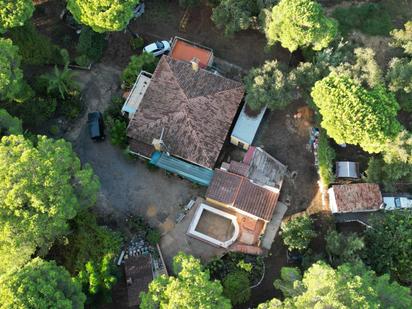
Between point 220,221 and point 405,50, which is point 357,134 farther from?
point 220,221

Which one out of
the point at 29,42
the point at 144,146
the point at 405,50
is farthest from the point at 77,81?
the point at 405,50

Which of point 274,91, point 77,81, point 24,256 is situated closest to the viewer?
point 24,256

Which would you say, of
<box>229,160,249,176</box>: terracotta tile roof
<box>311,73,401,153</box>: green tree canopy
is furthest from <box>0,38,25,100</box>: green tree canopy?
<box>311,73,401,153</box>: green tree canopy

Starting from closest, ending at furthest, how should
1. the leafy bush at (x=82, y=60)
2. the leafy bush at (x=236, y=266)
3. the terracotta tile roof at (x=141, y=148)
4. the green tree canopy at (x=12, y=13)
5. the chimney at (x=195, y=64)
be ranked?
the leafy bush at (x=236, y=266) < the green tree canopy at (x=12, y=13) < the terracotta tile roof at (x=141, y=148) < the chimney at (x=195, y=64) < the leafy bush at (x=82, y=60)

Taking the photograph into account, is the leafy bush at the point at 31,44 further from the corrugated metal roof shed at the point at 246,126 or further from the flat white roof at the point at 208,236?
the flat white roof at the point at 208,236

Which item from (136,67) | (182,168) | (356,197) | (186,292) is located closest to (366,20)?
(356,197)

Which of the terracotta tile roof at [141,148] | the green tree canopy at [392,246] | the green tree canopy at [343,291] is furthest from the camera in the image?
the terracotta tile roof at [141,148]

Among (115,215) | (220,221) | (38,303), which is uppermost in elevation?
(220,221)

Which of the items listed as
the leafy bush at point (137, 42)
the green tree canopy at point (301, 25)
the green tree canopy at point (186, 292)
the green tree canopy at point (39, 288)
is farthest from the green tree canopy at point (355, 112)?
the green tree canopy at point (39, 288)
